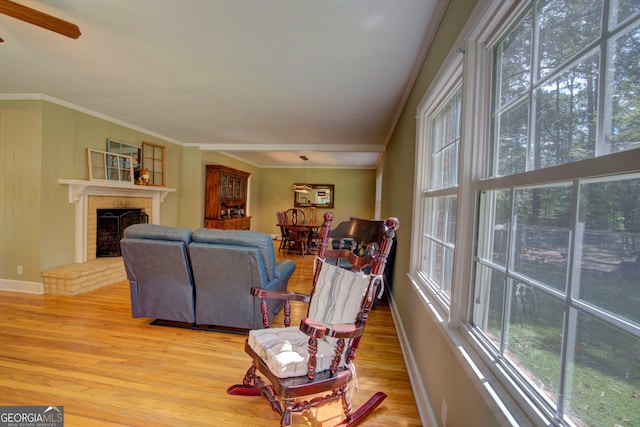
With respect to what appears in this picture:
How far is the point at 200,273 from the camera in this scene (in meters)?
2.59

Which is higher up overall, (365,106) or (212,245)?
(365,106)

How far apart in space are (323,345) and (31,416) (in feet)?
5.72

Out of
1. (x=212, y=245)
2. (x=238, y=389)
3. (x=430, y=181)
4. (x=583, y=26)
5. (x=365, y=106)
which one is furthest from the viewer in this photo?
(x=365, y=106)

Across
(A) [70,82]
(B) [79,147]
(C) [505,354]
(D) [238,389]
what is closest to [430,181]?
(C) [505,354]

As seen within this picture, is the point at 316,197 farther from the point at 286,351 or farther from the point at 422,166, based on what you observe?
the point at 286,351

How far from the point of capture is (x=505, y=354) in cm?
101

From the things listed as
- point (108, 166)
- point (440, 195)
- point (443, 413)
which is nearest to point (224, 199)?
point (108, 166)

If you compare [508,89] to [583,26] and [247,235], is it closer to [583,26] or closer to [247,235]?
[583,26]

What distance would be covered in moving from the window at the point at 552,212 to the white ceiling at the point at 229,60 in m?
1.01

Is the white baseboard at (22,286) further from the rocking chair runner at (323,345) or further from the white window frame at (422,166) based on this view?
the white window frame at (422,166)

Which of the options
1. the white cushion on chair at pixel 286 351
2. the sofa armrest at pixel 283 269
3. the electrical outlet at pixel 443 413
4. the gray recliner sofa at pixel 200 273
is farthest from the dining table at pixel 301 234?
the electrical outlet at pixel 443 413

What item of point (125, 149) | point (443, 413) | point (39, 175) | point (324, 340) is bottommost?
point (443, 413)

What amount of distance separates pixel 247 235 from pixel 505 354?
1.99 meters

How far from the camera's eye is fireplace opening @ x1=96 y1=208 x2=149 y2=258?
4531 millimetres
